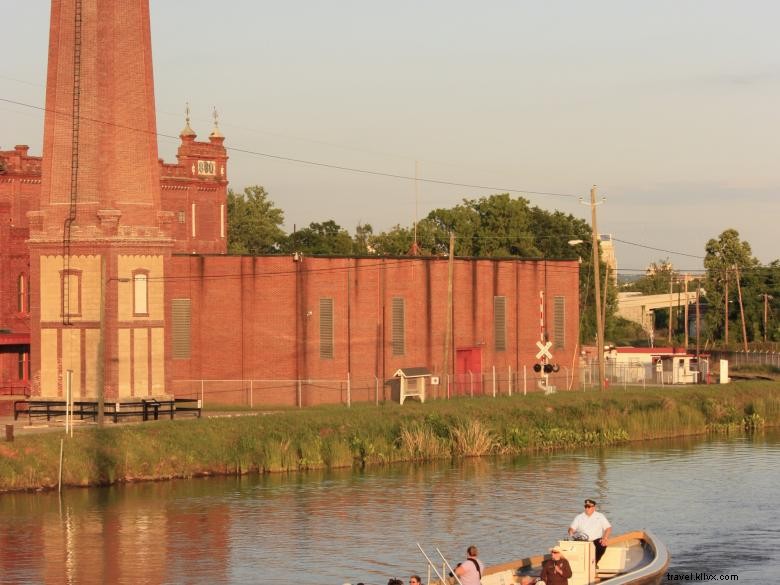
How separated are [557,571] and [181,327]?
41.9 metres

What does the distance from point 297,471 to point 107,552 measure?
15.1m

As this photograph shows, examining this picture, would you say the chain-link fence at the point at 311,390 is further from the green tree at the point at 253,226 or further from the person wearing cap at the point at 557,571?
the green tree at the point at 253,226

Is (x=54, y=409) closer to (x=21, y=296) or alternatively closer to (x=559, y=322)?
(x=21, y=296)

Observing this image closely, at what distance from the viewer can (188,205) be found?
3969 inches

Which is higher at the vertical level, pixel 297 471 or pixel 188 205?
pixel 188 205

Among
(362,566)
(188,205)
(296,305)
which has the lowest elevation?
(362,566)

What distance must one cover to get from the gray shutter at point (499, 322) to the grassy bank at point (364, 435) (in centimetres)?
1023

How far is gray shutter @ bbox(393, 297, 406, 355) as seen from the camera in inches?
2844

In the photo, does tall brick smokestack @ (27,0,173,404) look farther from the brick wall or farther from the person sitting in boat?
the person sitting in boat

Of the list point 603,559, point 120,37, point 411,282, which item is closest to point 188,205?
point 411,282

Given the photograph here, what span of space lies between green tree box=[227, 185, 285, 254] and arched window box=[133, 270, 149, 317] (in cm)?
8935

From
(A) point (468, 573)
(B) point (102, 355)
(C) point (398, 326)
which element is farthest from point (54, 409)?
(A) point (468, 573)

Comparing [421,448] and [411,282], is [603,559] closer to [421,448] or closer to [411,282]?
[421,448]

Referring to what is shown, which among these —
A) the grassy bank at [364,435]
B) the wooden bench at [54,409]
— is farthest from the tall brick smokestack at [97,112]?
the grassy bank at [364,435]
